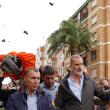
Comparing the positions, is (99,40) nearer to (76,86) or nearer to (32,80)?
(76,86)

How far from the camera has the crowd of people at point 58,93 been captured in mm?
2934

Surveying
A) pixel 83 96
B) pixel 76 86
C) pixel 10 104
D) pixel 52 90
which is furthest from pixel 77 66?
pixel 10 104

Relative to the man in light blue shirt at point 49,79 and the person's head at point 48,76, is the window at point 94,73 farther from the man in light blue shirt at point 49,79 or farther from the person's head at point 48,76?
the person's head at point 48,76

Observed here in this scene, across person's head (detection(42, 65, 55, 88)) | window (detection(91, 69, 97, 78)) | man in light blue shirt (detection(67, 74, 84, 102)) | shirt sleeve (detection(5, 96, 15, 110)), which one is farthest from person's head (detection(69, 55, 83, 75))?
window (detection(91, 69, 97, 78))

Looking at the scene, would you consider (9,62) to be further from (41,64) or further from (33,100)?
(41,64)

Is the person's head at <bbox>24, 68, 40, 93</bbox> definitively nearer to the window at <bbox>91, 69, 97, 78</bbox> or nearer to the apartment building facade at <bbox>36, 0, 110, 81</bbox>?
the apartment building facade at <bbox>36, 0, 110, 81</bbox>

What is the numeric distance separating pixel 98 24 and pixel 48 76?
24216 mm

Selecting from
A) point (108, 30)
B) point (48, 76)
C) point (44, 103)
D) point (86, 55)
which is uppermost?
point (108, 30)

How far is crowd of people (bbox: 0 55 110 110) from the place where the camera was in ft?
9.62

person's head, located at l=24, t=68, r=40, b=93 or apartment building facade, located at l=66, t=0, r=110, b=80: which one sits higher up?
apartment building facade, located at l=66, t=0, r=110, b=80

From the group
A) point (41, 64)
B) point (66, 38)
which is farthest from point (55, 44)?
point (41, 64)

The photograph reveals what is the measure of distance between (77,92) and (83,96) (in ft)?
0.43

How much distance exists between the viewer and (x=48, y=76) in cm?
Result: 390

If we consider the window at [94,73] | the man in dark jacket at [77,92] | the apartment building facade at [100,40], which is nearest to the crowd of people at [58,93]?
the man in dark jacket at [77,92]
